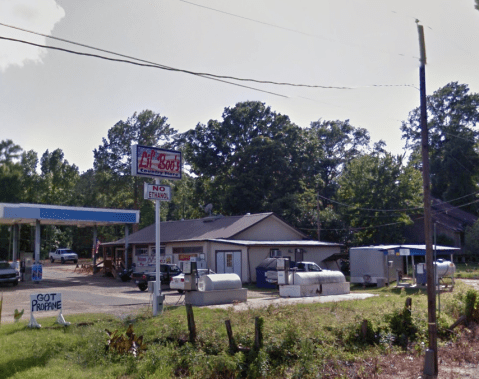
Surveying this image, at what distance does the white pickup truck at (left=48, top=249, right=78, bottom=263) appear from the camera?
6234cm

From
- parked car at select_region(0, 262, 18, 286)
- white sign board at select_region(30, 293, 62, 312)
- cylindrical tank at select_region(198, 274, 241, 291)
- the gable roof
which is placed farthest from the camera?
the gable roof

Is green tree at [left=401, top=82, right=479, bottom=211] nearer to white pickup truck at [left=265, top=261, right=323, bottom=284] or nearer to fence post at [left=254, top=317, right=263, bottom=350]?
white pickup truck at [left=265, top=261, right=323, bottom=284]

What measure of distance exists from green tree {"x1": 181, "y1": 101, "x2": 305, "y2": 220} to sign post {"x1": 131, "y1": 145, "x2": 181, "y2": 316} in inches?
1161

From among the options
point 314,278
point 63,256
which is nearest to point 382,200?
point 314,278

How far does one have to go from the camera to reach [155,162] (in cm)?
1747

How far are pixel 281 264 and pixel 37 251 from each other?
1688 centimetres

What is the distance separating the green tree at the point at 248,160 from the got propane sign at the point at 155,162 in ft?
96.5

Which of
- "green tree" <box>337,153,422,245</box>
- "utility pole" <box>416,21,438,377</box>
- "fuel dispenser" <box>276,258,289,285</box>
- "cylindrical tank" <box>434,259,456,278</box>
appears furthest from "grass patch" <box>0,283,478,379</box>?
"green tree" <box>337,153,422,245</box>

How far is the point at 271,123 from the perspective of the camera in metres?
53.0

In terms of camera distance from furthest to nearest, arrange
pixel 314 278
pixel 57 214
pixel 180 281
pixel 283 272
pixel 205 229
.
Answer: pixel 205 229 → pixel 57 214 → pixel 180 281 → pixel 283 272 → pixel 314 278

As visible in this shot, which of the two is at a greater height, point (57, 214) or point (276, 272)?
point (57, 214)

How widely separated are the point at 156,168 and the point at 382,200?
3120cm

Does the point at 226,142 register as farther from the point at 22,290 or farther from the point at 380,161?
the point at 22,290

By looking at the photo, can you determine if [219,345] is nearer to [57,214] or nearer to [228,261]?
Result: [228,261]
